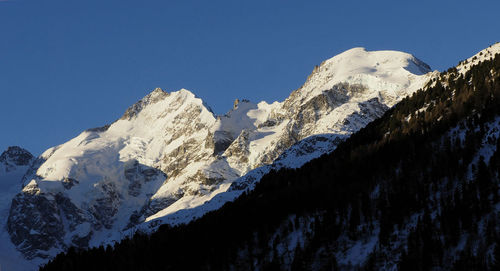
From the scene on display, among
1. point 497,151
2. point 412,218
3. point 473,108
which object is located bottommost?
point 412,218

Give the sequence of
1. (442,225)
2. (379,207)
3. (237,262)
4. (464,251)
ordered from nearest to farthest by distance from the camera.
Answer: (464,251) < (442,225) < (379,207) < (237,262)

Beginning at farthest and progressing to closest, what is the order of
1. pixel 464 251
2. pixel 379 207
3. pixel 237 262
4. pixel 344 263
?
pixel 237 262 < pixel 379 207 < pixel 344 263 < pixel 464 251

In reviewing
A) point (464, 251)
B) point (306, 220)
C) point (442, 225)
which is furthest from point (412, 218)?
point (306, 220)

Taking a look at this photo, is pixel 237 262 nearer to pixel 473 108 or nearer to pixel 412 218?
pixel 412 218

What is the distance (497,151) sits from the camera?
168875 millimetres

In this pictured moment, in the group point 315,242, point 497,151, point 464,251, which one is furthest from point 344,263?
point 497,151

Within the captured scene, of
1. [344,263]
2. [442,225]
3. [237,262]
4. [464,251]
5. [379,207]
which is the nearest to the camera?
[464,251]

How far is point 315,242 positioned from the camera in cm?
18000

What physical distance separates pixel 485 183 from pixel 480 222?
12043mm

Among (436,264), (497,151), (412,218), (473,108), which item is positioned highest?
(473,108)

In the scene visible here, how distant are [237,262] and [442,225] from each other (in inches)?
2204

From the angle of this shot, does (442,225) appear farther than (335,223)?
No

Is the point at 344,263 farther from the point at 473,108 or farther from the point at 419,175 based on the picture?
the point at 473,108

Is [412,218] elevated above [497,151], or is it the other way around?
[497,151]
